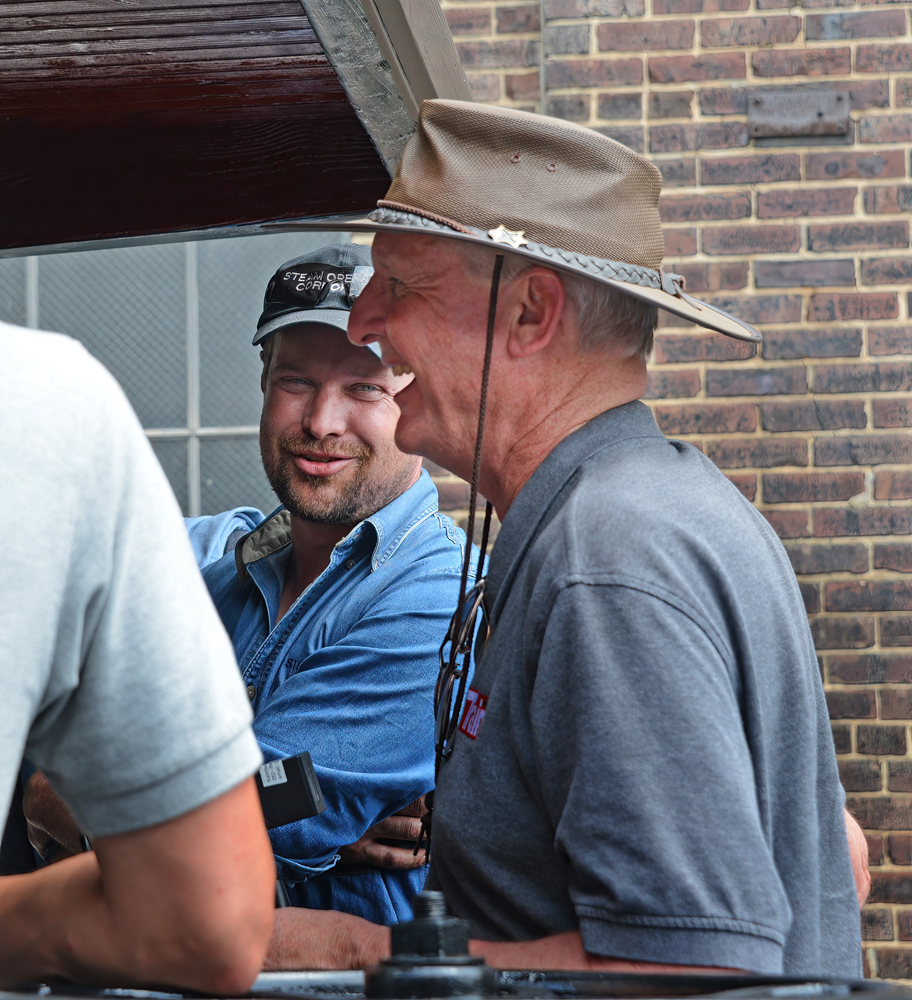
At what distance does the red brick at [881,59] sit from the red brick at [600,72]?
77 centimetres

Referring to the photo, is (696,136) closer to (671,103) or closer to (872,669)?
(671,103)

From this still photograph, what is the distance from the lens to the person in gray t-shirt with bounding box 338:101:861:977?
1.01 m

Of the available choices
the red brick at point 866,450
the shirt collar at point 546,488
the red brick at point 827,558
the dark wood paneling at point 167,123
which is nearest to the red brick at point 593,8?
the red brick at point 866,450

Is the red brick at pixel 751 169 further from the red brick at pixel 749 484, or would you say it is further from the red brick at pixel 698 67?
the red brick at pixel 749 484

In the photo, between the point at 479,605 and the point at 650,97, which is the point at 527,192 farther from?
the point at 650,97

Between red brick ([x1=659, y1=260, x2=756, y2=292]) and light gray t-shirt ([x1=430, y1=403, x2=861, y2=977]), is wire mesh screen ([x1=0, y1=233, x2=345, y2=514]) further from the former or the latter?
light gray t-shirt ([x1=430, y1=403, x2=861, y2=977])

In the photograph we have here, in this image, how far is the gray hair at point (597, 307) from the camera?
144cm

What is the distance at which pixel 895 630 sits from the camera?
3.57 m

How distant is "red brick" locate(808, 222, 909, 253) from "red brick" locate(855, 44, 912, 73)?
0.54m

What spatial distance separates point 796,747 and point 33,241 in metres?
1.67

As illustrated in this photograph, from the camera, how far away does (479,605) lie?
1409 millimetres

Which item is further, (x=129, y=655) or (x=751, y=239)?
(x=751, y=239)

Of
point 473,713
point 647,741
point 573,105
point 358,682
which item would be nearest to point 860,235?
point 573,105

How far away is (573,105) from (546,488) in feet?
9.07
